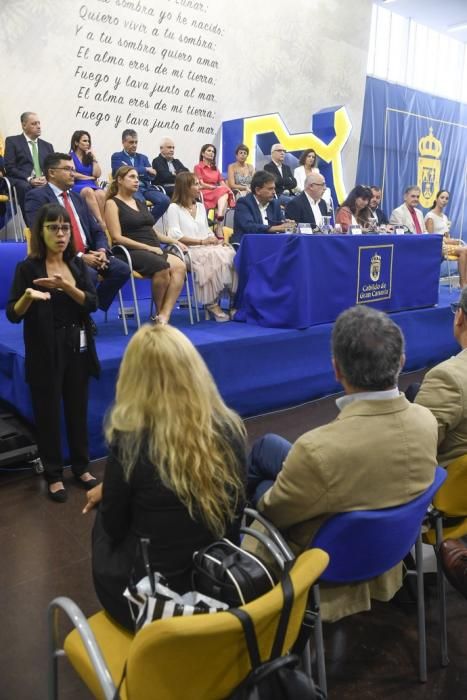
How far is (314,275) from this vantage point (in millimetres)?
3932

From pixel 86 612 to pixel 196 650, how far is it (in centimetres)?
117

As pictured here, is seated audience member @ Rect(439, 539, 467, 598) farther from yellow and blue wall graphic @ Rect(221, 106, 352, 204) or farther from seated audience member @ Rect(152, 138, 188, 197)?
yellow and blue wall graphic @ Rect(221, 106, 352, 204)

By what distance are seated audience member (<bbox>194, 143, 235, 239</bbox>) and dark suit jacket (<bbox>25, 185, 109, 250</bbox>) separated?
2480 millimetres

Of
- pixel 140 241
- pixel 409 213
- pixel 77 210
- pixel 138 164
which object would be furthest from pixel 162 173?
pixel 77 210

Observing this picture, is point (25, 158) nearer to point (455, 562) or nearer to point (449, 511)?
point (449, 511)

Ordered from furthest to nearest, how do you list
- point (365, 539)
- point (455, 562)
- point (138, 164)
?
point (138, 164), point (455, 562), point (365, 539)

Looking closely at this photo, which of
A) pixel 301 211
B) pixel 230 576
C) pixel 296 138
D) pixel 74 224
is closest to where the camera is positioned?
pixel 230 576

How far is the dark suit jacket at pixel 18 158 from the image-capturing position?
516 centimetres

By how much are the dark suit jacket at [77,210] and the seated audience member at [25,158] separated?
1.66 m

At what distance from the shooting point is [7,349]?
3.10 metres

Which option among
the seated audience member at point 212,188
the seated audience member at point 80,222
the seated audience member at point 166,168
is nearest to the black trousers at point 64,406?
the seated audience member at point 80,222

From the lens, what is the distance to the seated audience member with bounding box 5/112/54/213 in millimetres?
5129

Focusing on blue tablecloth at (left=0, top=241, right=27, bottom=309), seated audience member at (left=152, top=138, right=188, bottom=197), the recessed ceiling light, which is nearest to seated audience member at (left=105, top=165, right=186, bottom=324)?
blue tablecloth at (left=0, top=241, right=27, bottom=309)

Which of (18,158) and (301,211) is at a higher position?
(18,158)
